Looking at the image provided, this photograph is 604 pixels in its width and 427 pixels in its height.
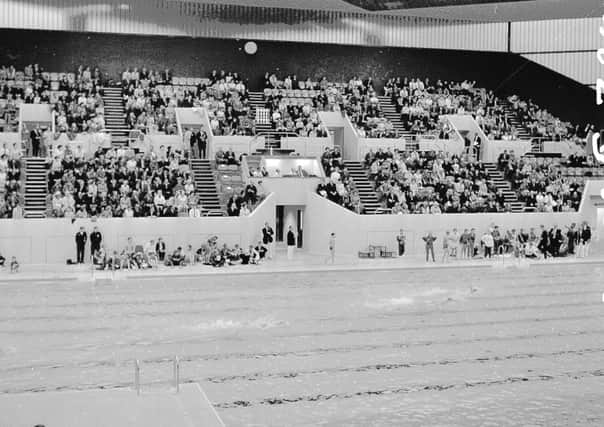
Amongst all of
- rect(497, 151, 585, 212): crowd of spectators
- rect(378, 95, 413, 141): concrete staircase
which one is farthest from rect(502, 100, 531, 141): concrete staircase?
rect(378, 95, 413, 141): concrete staircase

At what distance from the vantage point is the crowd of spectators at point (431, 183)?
2841cm

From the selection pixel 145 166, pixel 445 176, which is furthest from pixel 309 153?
pixel 145 166

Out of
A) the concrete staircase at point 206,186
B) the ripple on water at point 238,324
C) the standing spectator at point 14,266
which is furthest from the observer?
the concrete staircase at point 206,186

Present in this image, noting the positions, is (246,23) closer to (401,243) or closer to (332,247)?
(401,243)

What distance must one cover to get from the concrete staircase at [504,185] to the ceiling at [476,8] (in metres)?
6.97

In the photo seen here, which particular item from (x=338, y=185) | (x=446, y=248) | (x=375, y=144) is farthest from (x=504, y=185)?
(x=338, y=185)

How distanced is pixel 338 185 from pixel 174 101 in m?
8.71

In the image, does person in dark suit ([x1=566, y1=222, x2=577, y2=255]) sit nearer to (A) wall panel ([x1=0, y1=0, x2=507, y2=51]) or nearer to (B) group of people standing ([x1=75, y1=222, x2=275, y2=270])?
(B) group of people standing ([x1=75, y1=222, x2=275, y2=270])

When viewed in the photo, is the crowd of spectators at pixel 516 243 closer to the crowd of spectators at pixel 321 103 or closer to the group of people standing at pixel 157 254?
the group of people standing at pixel 157 254

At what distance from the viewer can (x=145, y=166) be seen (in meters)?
27.5

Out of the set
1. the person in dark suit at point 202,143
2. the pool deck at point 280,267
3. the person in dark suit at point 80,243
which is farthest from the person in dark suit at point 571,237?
the person in dark suit at point 80,243

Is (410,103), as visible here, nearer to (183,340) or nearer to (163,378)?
(183,340)

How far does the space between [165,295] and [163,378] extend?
300 inches

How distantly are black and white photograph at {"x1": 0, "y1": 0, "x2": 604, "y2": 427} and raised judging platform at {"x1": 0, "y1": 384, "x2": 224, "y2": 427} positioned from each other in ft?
0.14
